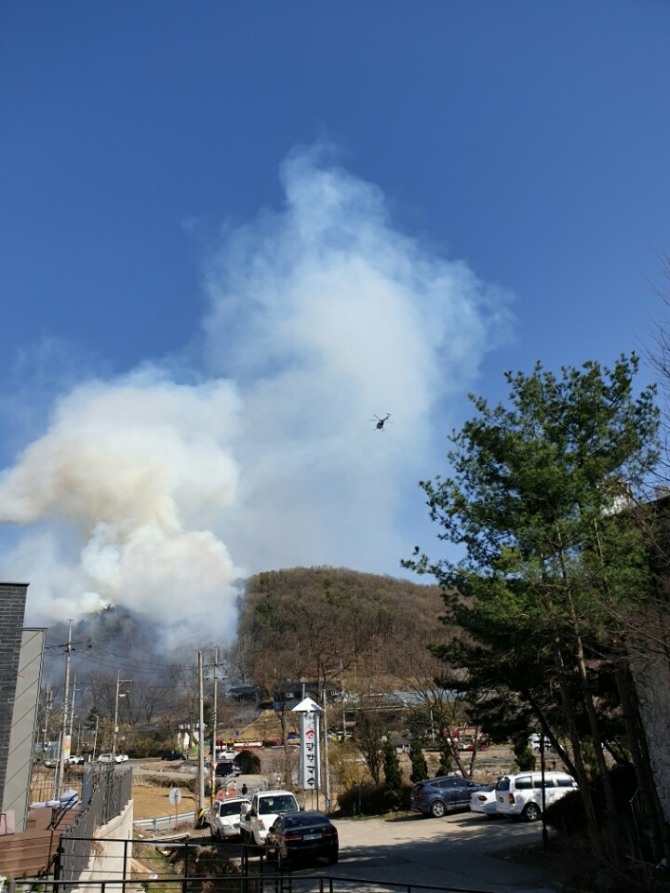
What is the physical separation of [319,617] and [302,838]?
103 metres

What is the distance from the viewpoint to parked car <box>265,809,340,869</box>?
18.6m

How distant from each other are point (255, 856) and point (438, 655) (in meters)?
9.61

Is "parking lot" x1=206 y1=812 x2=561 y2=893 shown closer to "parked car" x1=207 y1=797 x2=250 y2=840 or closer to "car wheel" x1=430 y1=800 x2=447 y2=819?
"car wheel" x1=430 y1=800 x2=447 y2=819

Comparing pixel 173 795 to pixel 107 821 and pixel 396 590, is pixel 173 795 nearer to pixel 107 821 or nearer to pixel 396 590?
pixel 107 821

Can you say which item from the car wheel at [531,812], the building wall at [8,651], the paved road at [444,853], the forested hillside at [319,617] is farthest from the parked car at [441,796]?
the forested hillside at [319,617]

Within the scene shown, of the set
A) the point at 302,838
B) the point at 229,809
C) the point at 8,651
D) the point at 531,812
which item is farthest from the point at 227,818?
the point at 8,651

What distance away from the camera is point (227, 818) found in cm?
2642

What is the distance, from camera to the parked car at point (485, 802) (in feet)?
89.2

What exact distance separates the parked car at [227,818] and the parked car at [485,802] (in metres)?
9.21

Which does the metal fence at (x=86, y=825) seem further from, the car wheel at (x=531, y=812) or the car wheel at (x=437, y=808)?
the car wheel at (x=437, y=808)

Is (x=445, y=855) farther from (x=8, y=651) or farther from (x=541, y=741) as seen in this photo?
(x=8, y=651)

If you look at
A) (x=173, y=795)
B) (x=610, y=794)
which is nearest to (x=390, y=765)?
(x=173, y=795)

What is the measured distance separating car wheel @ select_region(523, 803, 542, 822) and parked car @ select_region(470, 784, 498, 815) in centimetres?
132

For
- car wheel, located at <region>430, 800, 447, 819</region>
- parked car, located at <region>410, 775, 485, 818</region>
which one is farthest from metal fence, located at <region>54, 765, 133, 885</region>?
car wheel, located at <region>430, 800, 447, 819</region>
